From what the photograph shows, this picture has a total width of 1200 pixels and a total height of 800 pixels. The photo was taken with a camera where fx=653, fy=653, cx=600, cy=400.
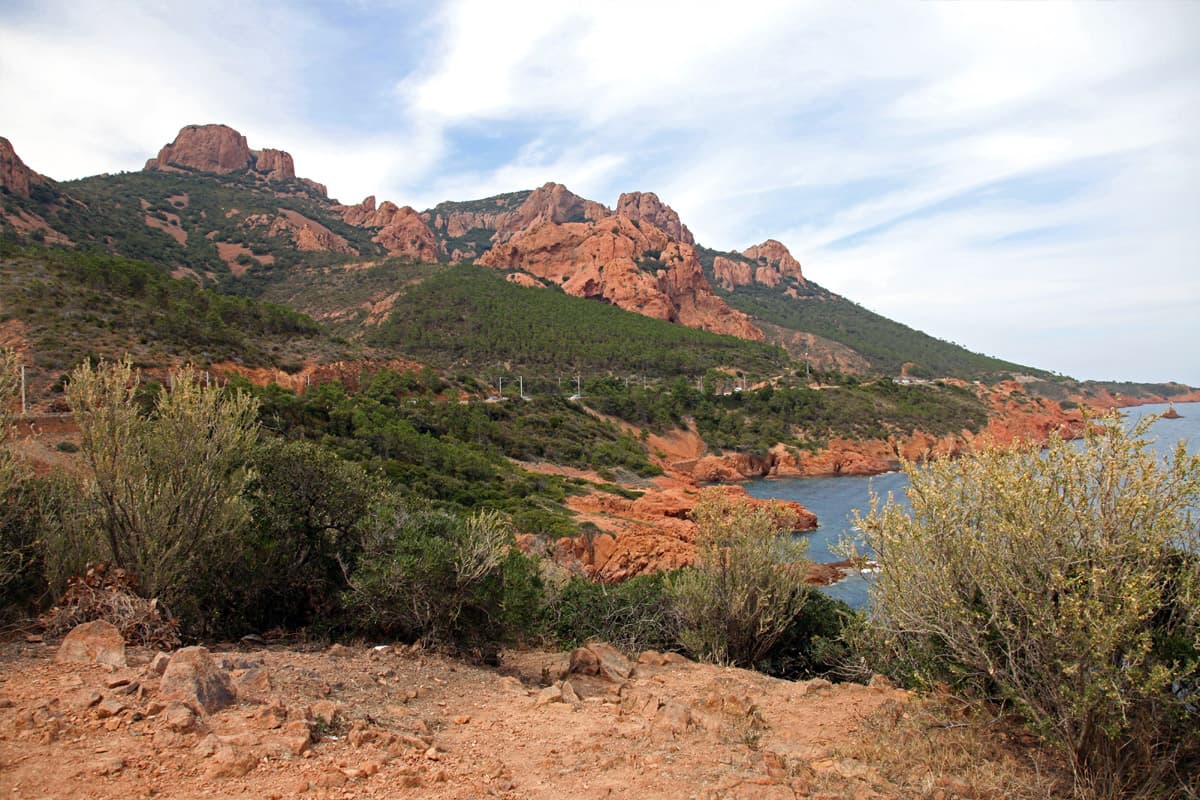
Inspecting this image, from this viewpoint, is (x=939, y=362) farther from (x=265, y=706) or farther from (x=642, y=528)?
(x=265, y=706)

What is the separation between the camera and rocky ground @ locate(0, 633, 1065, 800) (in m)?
4.23

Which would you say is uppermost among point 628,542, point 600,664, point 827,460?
point 600,664

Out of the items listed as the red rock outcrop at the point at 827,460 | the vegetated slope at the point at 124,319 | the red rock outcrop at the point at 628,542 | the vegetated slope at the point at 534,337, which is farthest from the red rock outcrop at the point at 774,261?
the red rock outcrop at the point at 628,542

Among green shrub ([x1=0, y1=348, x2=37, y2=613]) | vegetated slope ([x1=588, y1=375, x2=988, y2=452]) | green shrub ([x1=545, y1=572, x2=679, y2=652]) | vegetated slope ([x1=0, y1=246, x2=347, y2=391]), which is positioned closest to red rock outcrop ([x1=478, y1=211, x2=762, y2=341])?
vegetated slope ([x1=588, y1=375, x2=988, y2=452])

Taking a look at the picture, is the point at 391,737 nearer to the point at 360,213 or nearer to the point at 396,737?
the point at 396,737

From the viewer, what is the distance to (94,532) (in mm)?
7828

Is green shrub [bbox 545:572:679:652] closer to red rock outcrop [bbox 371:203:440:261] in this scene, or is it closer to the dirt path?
the dirt path

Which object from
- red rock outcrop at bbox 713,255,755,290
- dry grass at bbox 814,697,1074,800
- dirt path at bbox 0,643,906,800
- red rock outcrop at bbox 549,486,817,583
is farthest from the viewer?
red rock outcrop at bbox 713,255,755,290

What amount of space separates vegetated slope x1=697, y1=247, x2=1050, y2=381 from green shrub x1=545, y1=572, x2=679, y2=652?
305 ft

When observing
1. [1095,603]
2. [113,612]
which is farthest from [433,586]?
[1095,603]

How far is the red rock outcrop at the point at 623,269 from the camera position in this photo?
312ft

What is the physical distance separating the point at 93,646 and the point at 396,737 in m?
3.09

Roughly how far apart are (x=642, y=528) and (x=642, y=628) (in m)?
13.6

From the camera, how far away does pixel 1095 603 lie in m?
4.43
